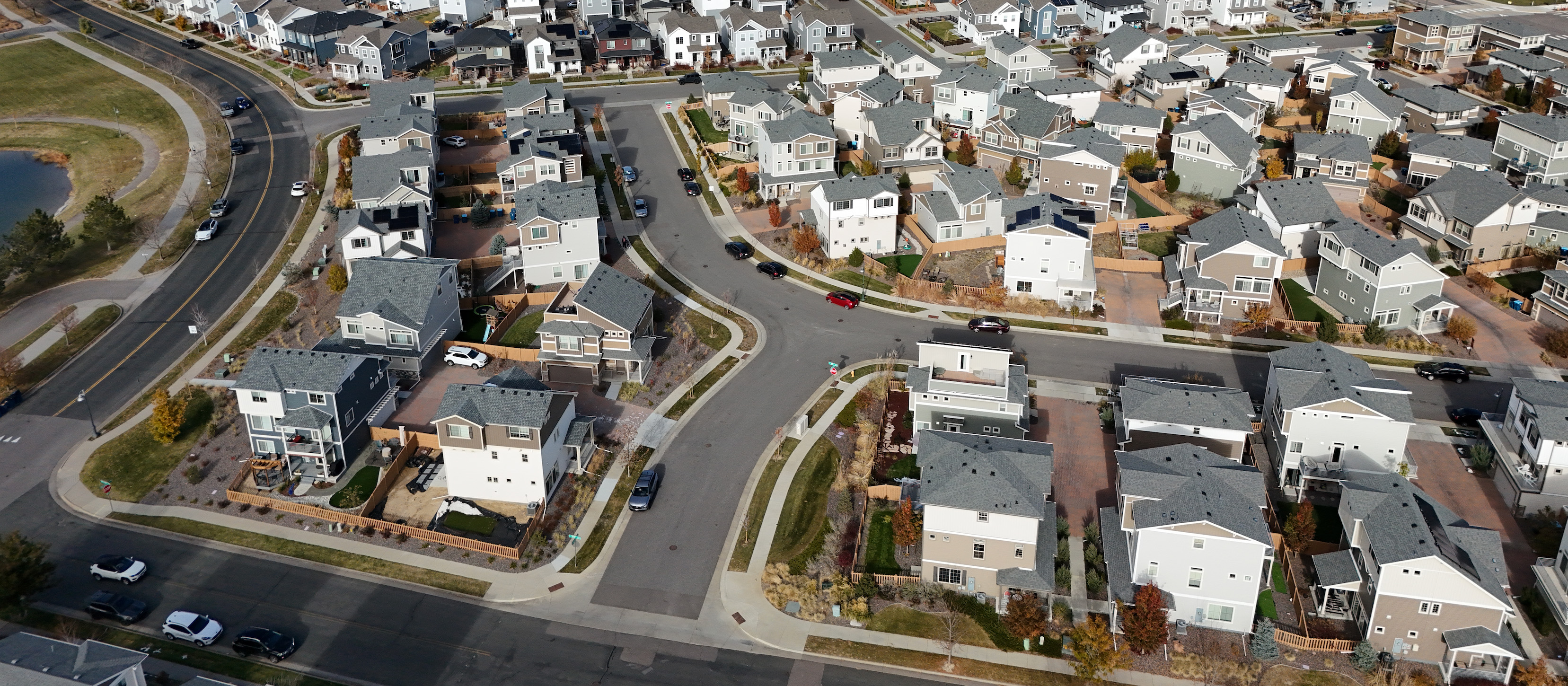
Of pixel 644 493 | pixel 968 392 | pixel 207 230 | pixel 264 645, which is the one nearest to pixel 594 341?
pixel 644 493

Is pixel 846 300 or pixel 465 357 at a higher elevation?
pixel 846 300

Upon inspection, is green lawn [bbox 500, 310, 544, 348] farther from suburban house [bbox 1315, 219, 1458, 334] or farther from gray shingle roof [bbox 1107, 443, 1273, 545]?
suburban house [bbox 1315, 219, 1458, 334]

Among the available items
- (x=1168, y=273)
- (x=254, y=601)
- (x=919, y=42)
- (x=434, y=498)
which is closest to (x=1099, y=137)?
(x=1168, y=273)

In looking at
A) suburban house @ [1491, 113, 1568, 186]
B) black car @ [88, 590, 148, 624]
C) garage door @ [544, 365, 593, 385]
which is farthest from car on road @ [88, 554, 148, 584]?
suburban house @ [1491, 113, 1568, 186]

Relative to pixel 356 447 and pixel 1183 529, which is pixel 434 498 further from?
pixel 1183 529

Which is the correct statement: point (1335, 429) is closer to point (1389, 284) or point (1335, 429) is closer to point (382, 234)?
point (1389, 284)

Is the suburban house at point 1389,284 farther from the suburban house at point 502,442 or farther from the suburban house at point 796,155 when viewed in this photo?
the suburban house at point 502,442

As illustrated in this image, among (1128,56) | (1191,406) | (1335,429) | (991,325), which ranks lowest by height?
(991,325)
